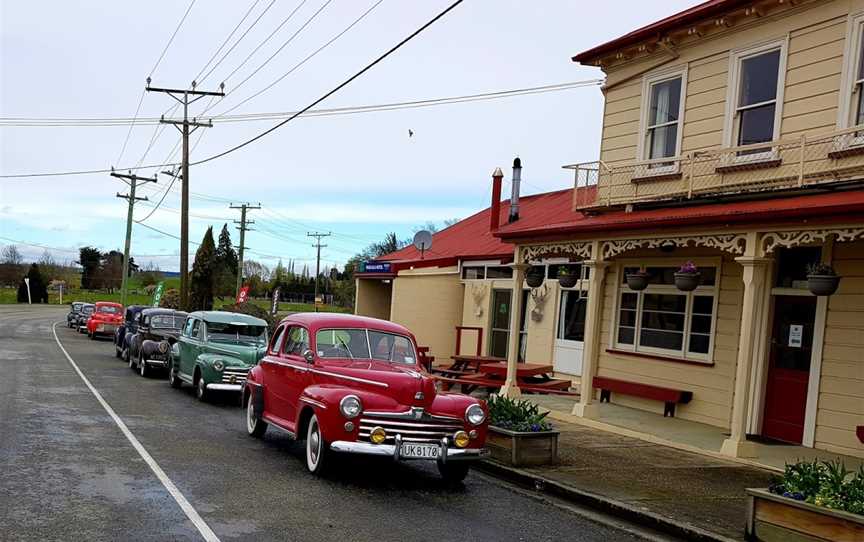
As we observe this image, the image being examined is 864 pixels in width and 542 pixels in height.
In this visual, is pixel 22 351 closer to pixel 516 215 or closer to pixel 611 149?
pixel 516 215

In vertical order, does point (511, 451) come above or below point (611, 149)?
below

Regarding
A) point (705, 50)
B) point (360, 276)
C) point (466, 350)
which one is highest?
point (705, 50)

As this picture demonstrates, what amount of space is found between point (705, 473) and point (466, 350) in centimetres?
Answer: 1301

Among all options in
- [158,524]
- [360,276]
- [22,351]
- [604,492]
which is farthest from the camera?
[360,276]

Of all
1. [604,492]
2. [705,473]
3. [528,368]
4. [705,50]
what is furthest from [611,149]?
[604,492]

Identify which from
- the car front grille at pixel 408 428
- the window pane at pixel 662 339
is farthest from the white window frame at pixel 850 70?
the car front grille at pixel 408 428

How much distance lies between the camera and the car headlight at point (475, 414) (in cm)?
870

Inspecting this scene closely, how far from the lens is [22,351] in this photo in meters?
25.9

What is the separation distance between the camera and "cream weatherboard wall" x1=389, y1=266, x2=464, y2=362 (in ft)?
75.3

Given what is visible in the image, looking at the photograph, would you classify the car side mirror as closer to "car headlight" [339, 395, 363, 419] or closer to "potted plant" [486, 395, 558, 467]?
"car headlight" [339, 395, 363, 419]

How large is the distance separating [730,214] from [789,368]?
293 cm

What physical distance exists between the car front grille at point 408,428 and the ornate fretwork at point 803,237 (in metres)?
4.79

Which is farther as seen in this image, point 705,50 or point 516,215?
point 516,215

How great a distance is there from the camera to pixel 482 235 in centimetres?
2458
